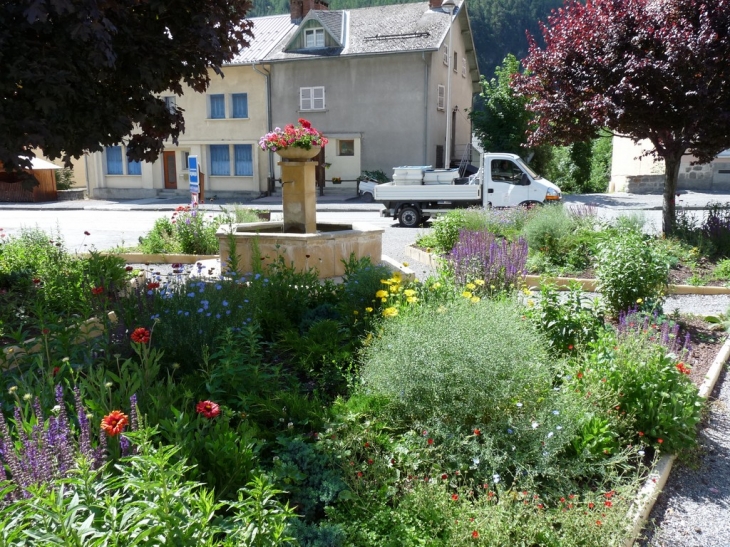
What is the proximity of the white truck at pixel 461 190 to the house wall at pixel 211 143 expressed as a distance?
42.0ft

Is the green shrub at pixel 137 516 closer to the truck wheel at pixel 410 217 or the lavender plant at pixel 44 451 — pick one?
the lavender plant at pixel 44 451

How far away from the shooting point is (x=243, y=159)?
2931 cm

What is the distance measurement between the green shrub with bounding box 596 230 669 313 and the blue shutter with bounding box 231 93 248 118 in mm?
25286

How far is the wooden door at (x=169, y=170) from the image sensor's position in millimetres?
31016

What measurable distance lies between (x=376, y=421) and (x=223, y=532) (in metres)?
1.34

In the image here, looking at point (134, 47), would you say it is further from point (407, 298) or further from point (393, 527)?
point (393, 527)

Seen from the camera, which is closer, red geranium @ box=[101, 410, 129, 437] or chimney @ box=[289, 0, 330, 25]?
red geranium @ box=[101, 410, 129, 437]

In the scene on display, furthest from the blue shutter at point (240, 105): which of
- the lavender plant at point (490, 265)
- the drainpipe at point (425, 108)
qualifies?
the lavender plant at point (490, 265)

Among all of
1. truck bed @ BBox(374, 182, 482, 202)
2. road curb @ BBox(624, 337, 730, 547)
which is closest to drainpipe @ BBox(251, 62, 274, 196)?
truck bed @ BBox(374, 182, 482, 202)

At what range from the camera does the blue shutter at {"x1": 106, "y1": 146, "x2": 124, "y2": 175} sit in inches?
1221

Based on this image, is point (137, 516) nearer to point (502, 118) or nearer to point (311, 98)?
point (311, 98)

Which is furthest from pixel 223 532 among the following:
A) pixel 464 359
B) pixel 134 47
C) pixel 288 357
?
pixel 134 47

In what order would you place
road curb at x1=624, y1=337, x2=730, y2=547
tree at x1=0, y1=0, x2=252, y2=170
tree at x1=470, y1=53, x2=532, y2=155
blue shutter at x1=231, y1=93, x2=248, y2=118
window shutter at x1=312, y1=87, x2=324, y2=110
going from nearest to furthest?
road curb at x1=624, y1=337, x2=730, y2=547 → tree at x1=0, y1=0, x2=252, y2=170 → tree at x1=470, y1=53, x2=532, y2=155 → window shutter at x1=312, y1=87, x2=324, y2=110 → blue shutter at x1=231, y1=93, x2=248, y2=118

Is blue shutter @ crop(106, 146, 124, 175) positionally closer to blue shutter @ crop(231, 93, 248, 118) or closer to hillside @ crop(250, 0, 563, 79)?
blue shutter @ crop(231, 93, 248, 118)
